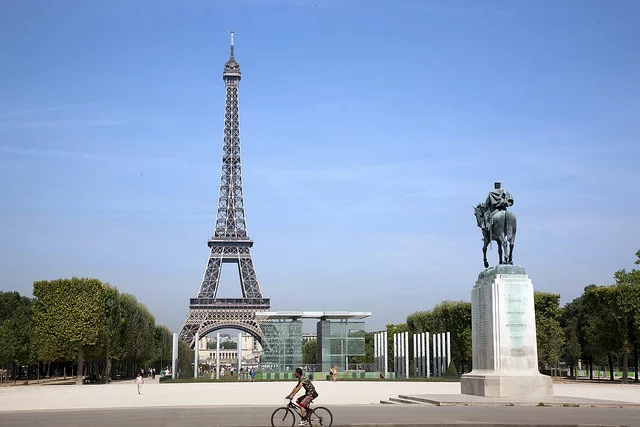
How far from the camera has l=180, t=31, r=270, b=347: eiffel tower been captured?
388 feet

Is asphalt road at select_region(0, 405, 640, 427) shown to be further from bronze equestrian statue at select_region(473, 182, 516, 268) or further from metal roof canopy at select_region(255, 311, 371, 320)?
metal roof canopy at select_region(255, 311, 371, 320)

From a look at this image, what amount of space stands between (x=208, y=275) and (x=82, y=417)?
335ft

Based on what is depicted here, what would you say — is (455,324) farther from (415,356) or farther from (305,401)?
(305,401)

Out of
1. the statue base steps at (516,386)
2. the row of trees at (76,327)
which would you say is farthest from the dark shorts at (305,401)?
the row of trees at (76,327)

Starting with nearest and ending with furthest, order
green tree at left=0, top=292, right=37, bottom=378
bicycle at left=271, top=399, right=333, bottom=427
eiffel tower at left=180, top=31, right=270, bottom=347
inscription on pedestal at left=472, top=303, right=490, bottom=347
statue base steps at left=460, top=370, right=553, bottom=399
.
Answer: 1. bicycle at left=271, top=399, right=333, bottom=427
2. statue base steps at left=460, top=370, right=553, bottom=399
3. inscription on pedestal at left=472, top=303, right=490, bottom=347
4. green tree at left=0, top=292, right=37, bottom=378
5. eiffel tower at left=180, top=31, right=270, bottom=347

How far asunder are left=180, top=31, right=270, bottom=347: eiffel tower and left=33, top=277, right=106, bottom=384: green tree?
149 feet

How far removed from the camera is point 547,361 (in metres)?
72.3

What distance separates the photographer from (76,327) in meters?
62.3

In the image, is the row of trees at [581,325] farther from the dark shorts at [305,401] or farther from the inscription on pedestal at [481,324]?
the dark shorts at [305,401]

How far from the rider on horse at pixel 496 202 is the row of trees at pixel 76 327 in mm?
42305

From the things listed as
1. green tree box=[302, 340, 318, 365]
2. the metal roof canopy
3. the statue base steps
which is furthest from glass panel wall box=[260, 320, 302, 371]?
green tree box=[302, 340, 318, 365]

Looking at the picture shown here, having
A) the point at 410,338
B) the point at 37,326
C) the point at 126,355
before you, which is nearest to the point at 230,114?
the point at 410,338

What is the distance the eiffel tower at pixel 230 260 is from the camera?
388 ft

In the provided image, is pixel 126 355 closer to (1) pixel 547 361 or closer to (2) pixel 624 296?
(1) pixel 547 361
